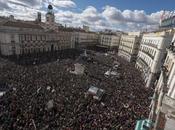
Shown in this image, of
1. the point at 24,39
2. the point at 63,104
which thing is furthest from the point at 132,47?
the point at 63,104

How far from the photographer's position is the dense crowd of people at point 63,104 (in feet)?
67.8

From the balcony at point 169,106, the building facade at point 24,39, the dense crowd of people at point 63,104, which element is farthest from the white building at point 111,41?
the balcony at point 169,106

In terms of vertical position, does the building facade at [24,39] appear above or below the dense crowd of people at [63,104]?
above

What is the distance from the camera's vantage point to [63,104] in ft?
83.5

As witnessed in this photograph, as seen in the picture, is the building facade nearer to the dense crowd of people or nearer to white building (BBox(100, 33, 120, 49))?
the dense crowd of people

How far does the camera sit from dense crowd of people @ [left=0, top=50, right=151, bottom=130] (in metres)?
20.7

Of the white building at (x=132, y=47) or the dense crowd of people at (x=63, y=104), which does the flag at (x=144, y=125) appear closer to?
the dense crowd of people at (x=63, y=104)

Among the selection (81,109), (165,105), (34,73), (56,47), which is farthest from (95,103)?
(56,47)

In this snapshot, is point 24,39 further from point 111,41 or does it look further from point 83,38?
point 111,41

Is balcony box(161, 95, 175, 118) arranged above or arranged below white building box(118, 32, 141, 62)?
above

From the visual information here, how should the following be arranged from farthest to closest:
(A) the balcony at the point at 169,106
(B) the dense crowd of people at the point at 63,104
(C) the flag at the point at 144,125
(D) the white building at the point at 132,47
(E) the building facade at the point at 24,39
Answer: (D) the white building at the point at 132,47
(E) the building facade at the point at 24,39
(B) the dense crowd of people at the point at 63,104
(C) the flag at the point at 144,125
(A) the balcony at the point at 169,106

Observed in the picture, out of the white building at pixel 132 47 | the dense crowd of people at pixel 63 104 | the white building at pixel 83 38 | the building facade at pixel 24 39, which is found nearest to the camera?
the dense crowd of people at pixel 63 104

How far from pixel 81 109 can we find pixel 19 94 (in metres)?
9.45

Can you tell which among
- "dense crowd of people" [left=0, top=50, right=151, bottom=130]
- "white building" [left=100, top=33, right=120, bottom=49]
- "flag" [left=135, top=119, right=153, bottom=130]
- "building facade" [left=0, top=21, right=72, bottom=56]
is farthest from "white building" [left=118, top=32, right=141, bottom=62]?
"flag" [left=135, top=119, right=153, bottom=130]
